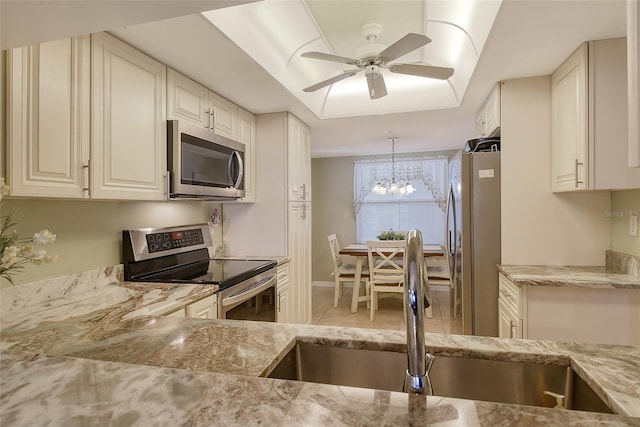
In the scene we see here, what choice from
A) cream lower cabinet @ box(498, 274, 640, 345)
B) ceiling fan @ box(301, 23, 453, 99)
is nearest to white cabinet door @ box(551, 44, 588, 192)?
cream lower cabinet @ box(498, 274, 640, 345)

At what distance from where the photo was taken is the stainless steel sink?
2.83ft

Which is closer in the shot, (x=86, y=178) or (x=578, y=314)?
(x=86, y=178)

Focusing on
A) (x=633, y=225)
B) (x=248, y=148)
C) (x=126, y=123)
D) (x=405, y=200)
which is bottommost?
(x=633, y=225)

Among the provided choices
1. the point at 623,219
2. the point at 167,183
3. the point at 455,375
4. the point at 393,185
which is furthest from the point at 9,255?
the point at 393,185

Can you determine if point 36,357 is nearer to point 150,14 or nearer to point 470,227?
point 150,14

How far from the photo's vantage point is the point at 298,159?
330cm

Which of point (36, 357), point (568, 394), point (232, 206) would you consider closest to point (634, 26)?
point (568, 394)

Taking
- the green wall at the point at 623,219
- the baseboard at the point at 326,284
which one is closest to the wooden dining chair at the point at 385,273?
the baseboard at the point at 326,284

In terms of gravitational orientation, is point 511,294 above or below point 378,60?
below

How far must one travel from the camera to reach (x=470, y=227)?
2447 millimetres

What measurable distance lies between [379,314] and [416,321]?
3.53 metres

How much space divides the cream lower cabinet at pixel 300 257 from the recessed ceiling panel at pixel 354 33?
100cm

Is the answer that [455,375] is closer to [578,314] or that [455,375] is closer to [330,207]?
[578,314]

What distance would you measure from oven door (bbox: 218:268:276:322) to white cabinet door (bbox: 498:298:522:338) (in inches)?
63.1
